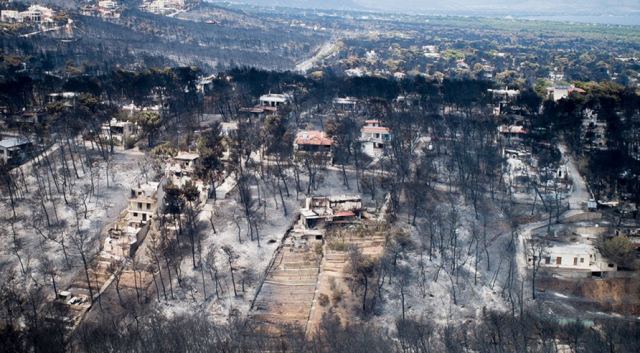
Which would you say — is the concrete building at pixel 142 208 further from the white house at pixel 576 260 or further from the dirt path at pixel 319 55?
the dirt path at pixel 319 55

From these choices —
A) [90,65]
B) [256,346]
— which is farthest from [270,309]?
[90,65]

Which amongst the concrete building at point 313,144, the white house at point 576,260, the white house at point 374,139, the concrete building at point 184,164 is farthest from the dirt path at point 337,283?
the white house at point 374,139

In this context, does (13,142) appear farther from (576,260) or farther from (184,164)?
(576,260)

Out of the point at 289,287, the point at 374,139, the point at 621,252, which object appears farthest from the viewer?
the point at 374,139

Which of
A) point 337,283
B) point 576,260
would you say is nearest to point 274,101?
point 337,283

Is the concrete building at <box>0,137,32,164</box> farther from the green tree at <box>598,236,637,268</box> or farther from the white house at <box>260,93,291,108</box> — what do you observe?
the green tree at <box>598,236,637,268</box>

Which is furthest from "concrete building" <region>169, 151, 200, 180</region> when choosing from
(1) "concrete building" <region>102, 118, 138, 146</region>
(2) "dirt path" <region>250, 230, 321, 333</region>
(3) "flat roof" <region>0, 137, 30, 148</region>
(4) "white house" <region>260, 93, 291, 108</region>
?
(4) "white house" <region>260, 93, 291, 108</region>

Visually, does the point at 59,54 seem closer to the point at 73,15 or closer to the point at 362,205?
the point at 73,15

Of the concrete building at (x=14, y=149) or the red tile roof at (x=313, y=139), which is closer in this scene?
the concrete building at (x=14, y=149)
